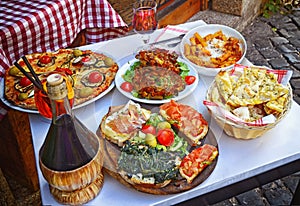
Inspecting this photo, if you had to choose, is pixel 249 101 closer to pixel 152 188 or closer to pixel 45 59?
pixel 152 188

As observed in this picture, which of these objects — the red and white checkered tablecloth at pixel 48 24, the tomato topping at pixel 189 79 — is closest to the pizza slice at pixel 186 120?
the tomato topping at pixel 189 79

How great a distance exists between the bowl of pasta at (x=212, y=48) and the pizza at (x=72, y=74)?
325 millimetres

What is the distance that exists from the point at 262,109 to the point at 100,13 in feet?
3.66

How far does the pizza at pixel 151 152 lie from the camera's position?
113cm

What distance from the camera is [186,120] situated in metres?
1.30

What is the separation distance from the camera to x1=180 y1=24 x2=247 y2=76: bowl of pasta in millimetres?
1602

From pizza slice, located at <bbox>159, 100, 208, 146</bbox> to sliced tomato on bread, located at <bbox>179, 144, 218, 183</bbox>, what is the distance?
0.04 metres

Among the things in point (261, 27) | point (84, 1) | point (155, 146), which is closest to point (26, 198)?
point (84, 1)

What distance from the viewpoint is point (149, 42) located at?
182 cm

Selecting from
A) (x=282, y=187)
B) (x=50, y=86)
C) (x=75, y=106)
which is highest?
(x=50, y=86)

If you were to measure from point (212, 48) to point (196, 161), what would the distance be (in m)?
0.66

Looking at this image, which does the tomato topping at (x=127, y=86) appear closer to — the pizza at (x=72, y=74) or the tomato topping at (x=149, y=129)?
the pizza at (x=72, y=74)

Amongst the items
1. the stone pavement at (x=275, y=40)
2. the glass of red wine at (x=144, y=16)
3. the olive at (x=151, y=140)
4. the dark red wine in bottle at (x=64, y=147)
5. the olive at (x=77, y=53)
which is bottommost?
the stone pavement at (x=275, y=40)

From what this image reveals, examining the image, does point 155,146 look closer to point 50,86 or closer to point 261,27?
point 50,86
